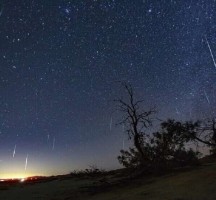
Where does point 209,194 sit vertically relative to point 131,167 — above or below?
below

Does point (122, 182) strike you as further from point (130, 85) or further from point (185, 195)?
point (130, 85)

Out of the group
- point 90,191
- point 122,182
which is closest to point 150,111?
point 122,182

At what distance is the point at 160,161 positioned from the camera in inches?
832

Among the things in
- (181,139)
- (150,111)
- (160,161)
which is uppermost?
(150,111)

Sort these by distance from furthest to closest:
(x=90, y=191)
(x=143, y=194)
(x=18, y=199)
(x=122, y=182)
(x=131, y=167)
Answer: (x=131, y=167), (x=122, y=182), (x=90, y=191), (x=18, y=199), (x=143, y=194)

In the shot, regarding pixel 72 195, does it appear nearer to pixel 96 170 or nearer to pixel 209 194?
pixel 209 194

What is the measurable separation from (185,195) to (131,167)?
14.9m

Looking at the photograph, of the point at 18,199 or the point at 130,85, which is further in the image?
the point at 130,85

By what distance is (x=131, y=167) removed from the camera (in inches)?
971

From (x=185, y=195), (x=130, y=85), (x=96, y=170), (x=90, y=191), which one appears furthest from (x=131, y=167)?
(x=185, y=195)

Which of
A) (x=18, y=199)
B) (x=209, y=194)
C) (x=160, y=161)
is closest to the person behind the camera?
(x=209, y=194)

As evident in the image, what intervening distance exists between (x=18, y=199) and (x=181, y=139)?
599 inches

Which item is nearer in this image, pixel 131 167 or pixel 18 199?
pixel 18 199

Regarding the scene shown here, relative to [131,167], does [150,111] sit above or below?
above
